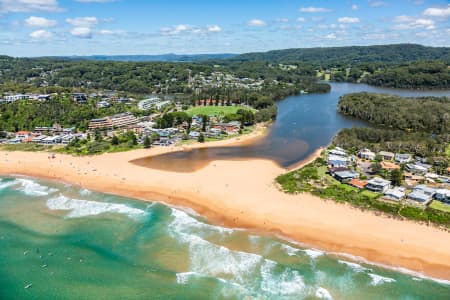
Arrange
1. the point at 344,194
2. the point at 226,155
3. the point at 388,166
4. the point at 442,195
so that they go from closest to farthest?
the point at 442,195
the point at 344,194
the point at 388,166
the point at 226,155

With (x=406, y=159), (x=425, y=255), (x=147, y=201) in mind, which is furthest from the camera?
(x=406, y=159)

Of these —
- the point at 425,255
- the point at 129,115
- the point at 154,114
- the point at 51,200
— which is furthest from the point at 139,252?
the point at 154,114

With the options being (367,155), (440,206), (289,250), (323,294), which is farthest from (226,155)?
(323,294)

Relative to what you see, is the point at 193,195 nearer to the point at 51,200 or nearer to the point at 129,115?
the point at 51,200

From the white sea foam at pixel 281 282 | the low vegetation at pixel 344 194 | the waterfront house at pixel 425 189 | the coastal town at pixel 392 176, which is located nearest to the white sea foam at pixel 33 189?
the low vegetation at pixel 344 194

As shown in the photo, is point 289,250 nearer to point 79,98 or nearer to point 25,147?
point 25,147

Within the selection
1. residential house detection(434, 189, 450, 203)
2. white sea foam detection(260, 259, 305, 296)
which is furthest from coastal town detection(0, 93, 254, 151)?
white sea foam detection(260, 259, 305, 296)

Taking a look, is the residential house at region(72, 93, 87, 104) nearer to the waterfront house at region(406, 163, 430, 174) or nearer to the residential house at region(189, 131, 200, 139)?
the residential house at region(189, 131, 200, 139)
